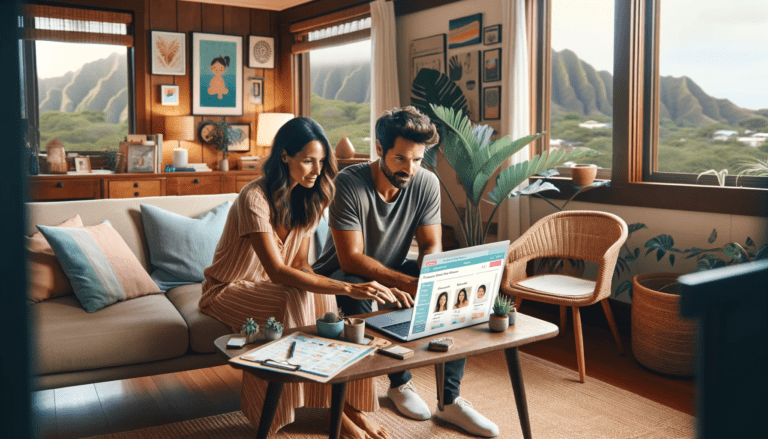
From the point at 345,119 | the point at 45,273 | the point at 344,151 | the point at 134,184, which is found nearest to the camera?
the point at 45,273

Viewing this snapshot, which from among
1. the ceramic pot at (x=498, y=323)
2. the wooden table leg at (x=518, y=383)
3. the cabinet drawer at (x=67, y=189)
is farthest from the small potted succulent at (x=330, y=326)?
the cabinet drawer at (x=67, y=189)

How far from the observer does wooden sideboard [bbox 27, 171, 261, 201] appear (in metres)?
5.46

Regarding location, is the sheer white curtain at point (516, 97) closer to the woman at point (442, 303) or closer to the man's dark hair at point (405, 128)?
the man's dark hair at point (405, 128)

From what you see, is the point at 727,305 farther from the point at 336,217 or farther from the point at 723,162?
the point at 723,162

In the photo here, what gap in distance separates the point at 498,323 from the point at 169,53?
5.34m

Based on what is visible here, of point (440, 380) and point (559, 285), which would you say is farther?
point (559, 285)

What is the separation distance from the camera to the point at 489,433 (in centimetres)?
232

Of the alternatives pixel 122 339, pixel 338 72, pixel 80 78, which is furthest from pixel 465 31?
pixel 80 78

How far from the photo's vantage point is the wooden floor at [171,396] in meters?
2.46

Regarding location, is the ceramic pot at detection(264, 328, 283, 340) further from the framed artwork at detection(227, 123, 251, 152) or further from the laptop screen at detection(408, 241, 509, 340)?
the framed artwork at detection(227, 123, 251, 152)

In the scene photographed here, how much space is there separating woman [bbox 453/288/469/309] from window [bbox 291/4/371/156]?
13.4 ft

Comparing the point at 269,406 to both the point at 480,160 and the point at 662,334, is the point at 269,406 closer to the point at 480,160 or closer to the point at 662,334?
the point at 662,334

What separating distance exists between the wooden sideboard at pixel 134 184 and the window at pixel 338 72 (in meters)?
0.98

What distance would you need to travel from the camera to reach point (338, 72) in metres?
6.35
